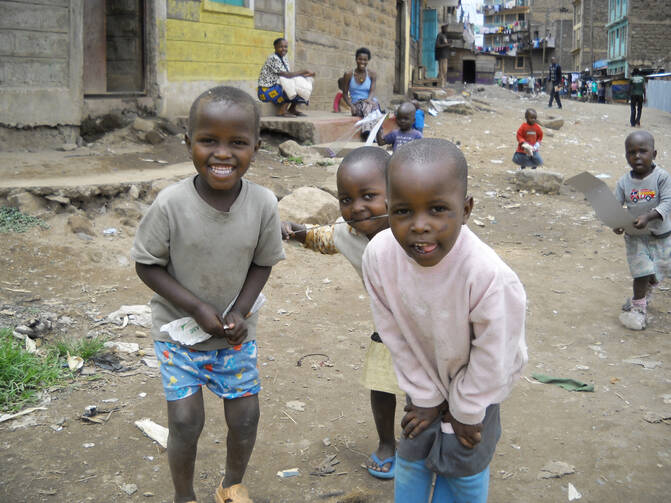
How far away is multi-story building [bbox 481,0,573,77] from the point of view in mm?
58969

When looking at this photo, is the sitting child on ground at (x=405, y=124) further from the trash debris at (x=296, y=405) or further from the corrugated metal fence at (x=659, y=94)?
the corrugated metal fence at (x=659, y=94)

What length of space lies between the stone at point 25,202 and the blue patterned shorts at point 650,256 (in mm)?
4429

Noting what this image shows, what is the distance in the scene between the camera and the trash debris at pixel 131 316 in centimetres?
390

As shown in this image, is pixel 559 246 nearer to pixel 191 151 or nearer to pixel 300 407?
pixel 300 407

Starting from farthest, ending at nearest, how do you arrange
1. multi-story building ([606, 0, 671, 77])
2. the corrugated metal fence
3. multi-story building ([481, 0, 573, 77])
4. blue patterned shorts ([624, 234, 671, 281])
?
multi-story building ([481, 0, 573, 77])
multi-story building ([606, 0, 671, 77])
the corrugated metal fence
blue patterned shorts ([624, 234, 671, 281])

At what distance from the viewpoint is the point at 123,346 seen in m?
3.59

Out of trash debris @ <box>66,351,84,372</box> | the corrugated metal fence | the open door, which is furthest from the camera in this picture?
the corrugated metal fence

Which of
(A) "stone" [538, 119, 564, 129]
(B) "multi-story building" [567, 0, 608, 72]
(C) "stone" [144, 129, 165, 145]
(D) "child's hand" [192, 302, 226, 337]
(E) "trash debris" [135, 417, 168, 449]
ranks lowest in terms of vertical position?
(E) "trash debris" [135, 417, 168, 449]

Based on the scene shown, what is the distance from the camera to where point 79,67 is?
6.75m

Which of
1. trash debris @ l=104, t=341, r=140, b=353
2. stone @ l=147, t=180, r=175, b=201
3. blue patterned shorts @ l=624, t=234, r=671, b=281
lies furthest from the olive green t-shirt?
stone @ l=147, t=180, r=175, b=201

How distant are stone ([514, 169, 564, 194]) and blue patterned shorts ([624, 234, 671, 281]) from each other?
4.23 metres

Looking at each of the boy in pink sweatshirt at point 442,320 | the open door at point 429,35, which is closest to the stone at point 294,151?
the boy in pink sweatshirt at point 442,320

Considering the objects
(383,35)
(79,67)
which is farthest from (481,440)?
(383,35)

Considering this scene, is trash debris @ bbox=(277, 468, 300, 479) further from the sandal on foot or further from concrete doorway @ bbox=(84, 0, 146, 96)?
concrete doorway @ bbox=(84, 0, 146, 96)
